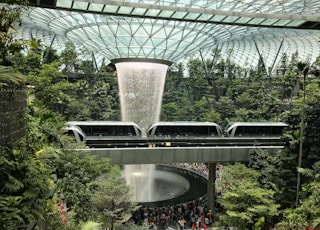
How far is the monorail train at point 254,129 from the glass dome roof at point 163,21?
10732mm

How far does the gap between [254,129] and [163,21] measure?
16.5 metres

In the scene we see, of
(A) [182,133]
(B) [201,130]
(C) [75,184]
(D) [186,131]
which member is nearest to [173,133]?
(A) [182,133]

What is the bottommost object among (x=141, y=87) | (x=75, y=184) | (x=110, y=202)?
(x=110, y=202)

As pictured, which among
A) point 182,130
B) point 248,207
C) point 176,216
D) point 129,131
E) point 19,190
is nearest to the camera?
point 19,190

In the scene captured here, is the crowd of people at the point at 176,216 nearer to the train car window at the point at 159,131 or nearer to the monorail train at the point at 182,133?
the monorail train at the point at 182,133

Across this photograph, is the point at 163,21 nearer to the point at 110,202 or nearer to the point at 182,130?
the point at 182,130

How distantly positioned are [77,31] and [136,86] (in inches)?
412

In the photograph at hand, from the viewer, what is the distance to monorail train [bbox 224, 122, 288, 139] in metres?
32.6

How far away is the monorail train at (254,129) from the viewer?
32562 millimetres

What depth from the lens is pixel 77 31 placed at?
1594 inches

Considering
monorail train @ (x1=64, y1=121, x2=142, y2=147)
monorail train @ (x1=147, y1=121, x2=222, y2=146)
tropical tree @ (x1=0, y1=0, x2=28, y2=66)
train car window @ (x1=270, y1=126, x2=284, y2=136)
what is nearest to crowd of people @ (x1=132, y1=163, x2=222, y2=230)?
monorail train @ (x1=147, y1=121, x2=222, y2=146)

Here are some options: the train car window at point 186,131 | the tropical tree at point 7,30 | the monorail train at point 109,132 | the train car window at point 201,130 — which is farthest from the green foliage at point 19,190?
the train car window at point 201,130

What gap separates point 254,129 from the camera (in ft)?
109

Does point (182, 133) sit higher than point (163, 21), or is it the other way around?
point (163, 21)
